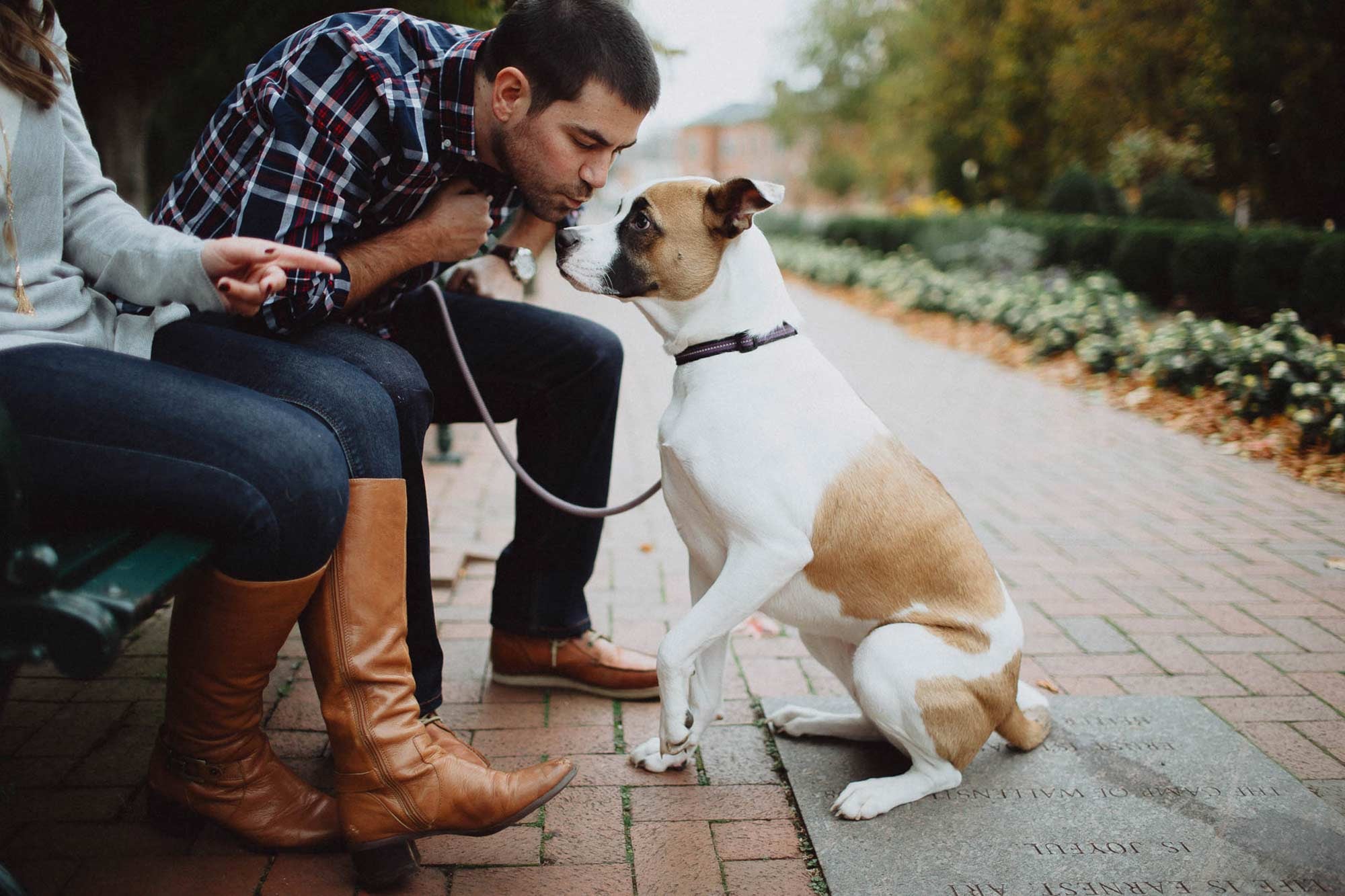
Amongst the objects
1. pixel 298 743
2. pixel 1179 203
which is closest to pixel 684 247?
pixel 298 743

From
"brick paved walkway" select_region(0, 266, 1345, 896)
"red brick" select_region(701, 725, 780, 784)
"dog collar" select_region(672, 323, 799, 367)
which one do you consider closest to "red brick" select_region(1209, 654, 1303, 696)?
"brick paved walkway" select_region(0, 266, 1345, 896)

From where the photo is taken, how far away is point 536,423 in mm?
2963

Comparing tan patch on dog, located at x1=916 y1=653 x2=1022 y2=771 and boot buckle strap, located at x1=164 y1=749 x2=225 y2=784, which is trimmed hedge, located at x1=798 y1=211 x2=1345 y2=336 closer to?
tan patch on dog, located at x1=916 y1=653 x2=1022 y2=771

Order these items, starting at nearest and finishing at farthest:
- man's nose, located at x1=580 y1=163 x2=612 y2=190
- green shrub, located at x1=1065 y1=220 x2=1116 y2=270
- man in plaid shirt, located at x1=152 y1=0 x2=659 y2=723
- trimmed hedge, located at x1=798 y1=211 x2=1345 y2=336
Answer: man in plaid shirt, located at x1=152 y1=0 x2=659 y2=723, man's nose, located at x1=580 y1=163 x2=612 y2=190, trimmed hedge, located at x1=798 y1=211 x2=1345 y2=336, green shrub, located at x1=1065 y1=220 x2=1116 y2=270

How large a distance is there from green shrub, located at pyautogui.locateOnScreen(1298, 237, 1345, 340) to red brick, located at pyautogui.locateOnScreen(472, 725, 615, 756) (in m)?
7.21

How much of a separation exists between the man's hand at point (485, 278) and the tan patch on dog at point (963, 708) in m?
1.77

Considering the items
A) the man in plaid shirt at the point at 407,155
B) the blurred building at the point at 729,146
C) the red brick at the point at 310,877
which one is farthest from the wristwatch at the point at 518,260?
the blurred building at the point at 729,146

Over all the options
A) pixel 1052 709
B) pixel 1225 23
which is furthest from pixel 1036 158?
pixel 1052 709

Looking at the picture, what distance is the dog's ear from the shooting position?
2.22 m

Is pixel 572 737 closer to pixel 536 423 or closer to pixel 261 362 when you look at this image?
pixel 536 423

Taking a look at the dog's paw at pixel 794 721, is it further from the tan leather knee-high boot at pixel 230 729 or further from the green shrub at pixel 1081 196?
the green shrub at pixel 1081 196

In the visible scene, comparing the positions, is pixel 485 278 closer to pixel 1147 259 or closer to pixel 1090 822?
pixel 1090 822

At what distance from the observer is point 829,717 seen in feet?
8.93

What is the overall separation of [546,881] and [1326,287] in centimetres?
798
